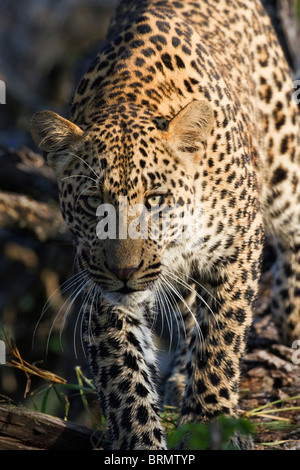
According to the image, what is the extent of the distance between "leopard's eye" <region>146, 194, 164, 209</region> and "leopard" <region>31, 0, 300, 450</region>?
11mm

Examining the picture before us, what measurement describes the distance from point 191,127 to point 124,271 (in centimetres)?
120

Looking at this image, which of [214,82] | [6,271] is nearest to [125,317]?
[214,82]

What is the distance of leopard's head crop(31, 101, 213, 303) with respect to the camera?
566 cm

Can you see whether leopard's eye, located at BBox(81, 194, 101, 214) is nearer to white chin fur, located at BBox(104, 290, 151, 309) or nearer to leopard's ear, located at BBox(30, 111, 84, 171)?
leopard's ear, located at BBox(30, 111, 84, 171)

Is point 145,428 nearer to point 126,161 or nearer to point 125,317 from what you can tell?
point 125,317

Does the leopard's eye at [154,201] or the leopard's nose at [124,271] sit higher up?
the leopard's eye at [154,201]

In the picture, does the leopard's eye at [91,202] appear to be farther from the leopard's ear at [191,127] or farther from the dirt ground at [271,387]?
the dirt ground at [271,387]

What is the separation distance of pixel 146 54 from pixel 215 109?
0.67m

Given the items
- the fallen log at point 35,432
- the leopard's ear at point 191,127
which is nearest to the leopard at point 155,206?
the leopard's ear at point 191,127

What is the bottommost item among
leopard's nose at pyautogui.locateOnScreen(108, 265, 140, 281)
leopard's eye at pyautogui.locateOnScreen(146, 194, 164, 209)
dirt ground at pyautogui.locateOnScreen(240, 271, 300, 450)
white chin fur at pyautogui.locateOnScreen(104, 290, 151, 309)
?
dirt ground at pyautogui.locateOnScreen(240, 271, 300, 450)

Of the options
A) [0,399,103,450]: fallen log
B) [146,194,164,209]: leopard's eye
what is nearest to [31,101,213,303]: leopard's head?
[146,194,164,209]: leopard's eye

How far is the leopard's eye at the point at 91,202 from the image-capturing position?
5820 millimetres

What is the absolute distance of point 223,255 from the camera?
21.5ft

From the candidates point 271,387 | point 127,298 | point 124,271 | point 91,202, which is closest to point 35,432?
point 127,298
